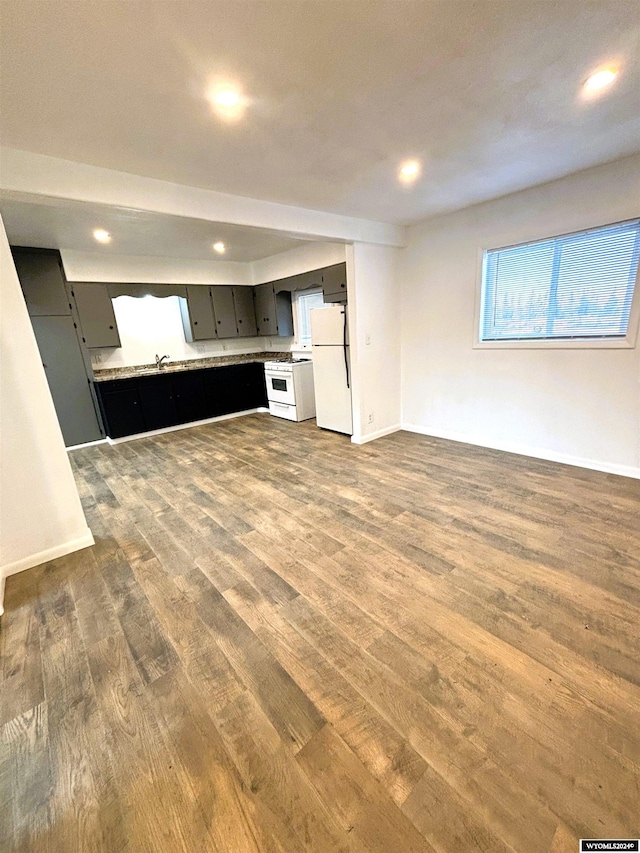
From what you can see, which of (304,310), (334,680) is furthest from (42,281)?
(334,680)

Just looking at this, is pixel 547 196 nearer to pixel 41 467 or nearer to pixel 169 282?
pixel 41 467

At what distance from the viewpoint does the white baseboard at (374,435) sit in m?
4.36

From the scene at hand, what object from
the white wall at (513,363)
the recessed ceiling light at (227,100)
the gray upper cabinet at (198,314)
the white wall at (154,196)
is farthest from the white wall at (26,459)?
the white wall at (513,363)

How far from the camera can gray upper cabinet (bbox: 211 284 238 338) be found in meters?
5.86

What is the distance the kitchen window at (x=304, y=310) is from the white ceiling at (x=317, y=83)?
324 cm

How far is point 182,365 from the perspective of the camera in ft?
19.3

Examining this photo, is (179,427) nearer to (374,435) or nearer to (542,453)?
(374,435)

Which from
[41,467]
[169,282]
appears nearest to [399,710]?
[41,467]

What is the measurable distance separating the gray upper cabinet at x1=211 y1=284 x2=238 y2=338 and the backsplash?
369 mm

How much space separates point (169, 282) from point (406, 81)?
4.72 metres

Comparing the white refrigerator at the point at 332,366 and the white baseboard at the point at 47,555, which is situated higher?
the white refrigerator at the point at 332,366

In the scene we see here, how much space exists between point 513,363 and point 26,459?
4.22 m

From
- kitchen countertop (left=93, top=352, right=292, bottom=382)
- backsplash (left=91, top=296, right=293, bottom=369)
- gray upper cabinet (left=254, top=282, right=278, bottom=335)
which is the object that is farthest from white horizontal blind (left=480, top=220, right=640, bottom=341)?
backsplash (left=91, top=296, right=293, bottom=369)

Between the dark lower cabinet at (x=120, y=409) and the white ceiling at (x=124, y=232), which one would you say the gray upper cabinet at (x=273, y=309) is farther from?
the dark lower cabinet at (x=120, y=409)
